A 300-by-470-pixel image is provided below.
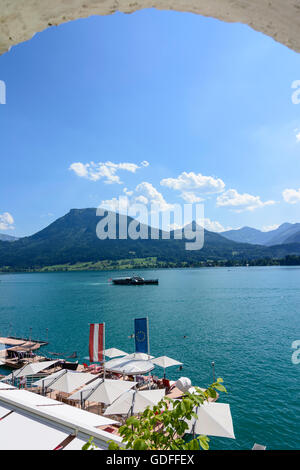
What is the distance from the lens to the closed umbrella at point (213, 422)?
12.0m

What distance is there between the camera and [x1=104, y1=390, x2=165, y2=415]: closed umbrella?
1358cm

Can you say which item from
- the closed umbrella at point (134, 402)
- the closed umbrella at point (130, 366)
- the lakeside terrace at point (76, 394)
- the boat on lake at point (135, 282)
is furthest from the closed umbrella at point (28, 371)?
the boat on lake at point (135, 282)

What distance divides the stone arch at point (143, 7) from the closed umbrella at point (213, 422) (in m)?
14.1

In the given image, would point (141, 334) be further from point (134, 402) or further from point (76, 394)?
point (134, 402)

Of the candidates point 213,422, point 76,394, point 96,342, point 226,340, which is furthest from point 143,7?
point 226,340

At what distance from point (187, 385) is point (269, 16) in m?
19.3

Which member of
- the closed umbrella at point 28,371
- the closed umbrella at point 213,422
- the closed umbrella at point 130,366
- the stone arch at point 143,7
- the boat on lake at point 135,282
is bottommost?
the boat on lake at point 135,282

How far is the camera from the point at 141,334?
22734mm

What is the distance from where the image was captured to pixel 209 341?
36.8 m

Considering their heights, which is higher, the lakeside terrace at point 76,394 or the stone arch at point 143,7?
the stone arch at point 143,7

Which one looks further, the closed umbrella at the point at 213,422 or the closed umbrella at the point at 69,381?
the closed umbrella at the point at 69,381

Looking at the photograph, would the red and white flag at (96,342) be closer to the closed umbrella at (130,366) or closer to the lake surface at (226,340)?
the closed umbrella at (130,366)

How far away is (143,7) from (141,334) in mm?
22855
